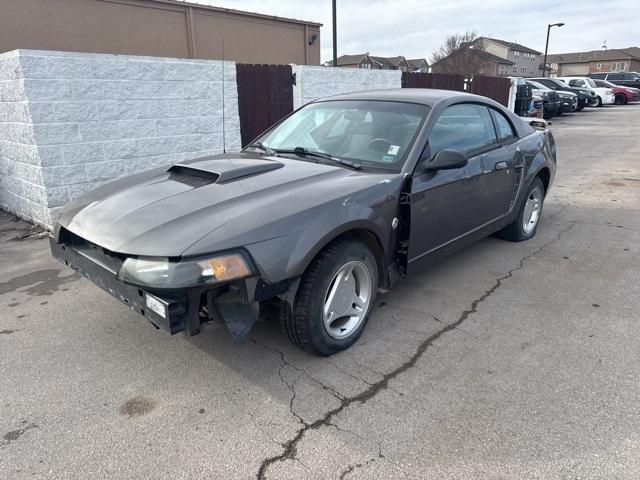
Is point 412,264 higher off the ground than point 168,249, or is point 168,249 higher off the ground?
point 168,249

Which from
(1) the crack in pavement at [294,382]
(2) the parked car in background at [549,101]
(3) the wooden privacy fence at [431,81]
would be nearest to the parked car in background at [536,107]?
(2) the parked car in background at [549,101]

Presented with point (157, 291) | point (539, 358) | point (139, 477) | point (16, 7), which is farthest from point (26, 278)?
point (16, 7)

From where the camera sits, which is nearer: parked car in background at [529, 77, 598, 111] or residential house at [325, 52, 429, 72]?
parked car in background at [529, 77, 598, 111]

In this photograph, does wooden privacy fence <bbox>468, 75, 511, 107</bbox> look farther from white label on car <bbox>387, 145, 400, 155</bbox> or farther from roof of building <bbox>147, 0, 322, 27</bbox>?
white label on car <bbox>387, 145, 400, 155</bbox>

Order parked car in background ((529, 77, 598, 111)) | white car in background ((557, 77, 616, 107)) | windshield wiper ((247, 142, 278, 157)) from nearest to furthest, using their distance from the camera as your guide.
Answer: windshield wiper ((247, 142, 278, 157)), parked car in background ((529, 77, 598, 111)), white car in background ((557, 77, 616, 107))

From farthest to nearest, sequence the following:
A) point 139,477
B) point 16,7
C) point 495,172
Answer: point 16,7 < point 495,172 < point 139,477

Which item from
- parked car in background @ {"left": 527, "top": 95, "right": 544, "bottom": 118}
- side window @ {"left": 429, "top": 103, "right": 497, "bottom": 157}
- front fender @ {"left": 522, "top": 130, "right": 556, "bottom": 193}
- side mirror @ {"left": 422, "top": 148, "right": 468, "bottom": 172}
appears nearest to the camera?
side mirror @ {"left": 422, "top": 148, "right": 468, "bottom": 172}

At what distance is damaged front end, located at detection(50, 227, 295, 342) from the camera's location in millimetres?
2320

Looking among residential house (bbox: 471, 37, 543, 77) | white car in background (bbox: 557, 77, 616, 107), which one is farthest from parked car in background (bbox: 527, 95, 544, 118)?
residential house (bbox: 471, 37, 543, 77)

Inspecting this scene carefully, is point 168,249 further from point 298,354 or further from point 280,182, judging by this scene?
point 298,354

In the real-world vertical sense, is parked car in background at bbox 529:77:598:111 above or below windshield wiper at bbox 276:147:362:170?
above

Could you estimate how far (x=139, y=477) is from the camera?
2105 millimetres

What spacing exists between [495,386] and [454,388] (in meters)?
0.24

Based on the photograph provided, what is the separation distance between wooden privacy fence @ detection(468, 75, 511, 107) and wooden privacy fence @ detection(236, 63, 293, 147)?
28.7ft
